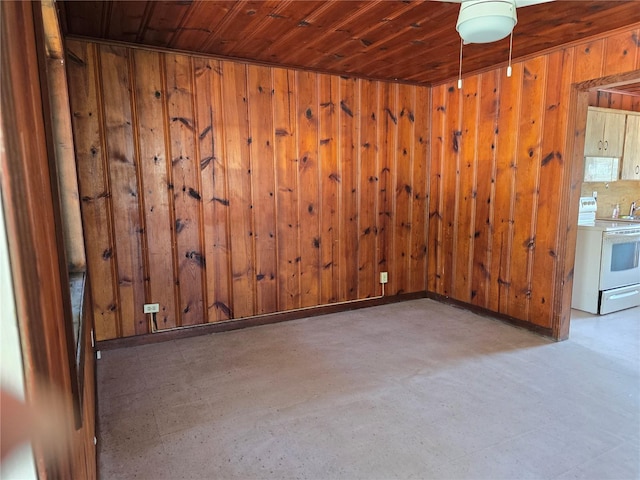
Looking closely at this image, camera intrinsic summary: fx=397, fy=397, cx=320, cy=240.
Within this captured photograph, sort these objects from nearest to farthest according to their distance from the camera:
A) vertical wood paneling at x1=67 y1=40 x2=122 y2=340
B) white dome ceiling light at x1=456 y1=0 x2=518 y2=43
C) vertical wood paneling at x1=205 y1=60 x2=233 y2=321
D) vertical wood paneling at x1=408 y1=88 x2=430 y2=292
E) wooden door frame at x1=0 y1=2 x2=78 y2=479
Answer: wooden door frame at x1=0 y1=2 x2=78 y2=479, white dome ceiling light at x1=456 y1=0 x2=518 y2=43, vertical wood paneling at x1=67 y1=40 x2=122 y2=340, vertical wood paneling at x1=205 y1=60 x2=233 y2=321, vertical wood paneling at x1=408 y1=88 x2=430 y2=292

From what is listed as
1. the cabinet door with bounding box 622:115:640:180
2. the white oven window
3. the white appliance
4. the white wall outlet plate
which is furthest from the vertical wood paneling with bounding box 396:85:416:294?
the cabinet door with bounding box 622:115:640:180

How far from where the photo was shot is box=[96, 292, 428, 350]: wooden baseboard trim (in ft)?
11.2

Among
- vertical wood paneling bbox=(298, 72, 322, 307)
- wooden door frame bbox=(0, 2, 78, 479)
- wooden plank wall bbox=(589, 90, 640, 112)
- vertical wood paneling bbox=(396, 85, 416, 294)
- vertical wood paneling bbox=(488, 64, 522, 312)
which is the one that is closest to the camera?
wooden door frame bbox=(0, 2, 78, 479)

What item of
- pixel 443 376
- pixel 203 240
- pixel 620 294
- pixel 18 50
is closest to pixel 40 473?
pixel 18 50

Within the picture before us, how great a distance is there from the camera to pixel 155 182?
3.38 m

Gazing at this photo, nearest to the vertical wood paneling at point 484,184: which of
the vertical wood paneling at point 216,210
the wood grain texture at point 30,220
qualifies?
the vertical wood paneling at point 216,210

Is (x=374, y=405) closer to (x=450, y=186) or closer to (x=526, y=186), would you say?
(x=526, y=186)

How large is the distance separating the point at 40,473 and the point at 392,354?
2944 millimetres

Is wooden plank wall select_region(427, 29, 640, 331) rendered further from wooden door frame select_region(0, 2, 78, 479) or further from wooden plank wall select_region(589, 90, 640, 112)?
wooden door frame select_region(0, 2, 78, 479)

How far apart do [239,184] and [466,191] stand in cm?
245

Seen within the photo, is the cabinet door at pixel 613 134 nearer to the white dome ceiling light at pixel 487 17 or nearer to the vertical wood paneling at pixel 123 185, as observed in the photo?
the white dome ceiling light at pixel 487 17

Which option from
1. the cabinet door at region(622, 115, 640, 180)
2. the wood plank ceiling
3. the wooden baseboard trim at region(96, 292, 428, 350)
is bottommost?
the wooden baseboard trim at region(96, 292, 428, 350)

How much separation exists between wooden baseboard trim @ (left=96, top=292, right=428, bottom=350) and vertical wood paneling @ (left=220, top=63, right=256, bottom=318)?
→ 11 centimetres

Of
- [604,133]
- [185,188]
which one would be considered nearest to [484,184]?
[604,133]
